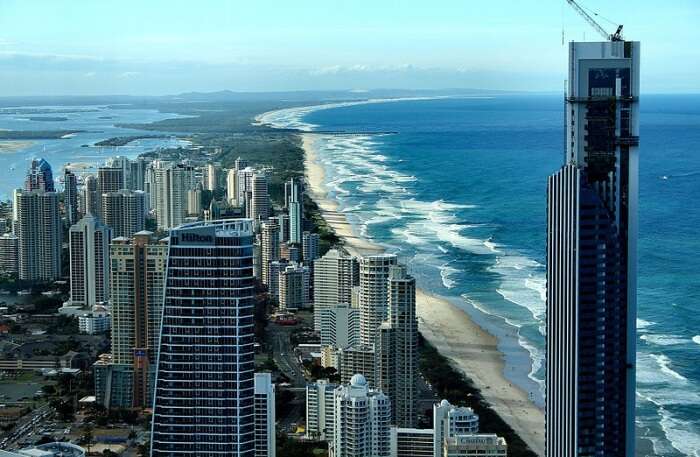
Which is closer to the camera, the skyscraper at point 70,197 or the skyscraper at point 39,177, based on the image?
the skyscraper at point 70,197

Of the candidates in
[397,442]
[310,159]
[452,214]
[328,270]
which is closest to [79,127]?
[310,159]

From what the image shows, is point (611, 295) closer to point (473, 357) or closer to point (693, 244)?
point (473, 357)

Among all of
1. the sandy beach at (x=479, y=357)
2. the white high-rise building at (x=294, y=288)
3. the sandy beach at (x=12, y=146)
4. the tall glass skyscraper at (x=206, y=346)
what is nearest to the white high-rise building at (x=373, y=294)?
the sandy beach at (x=479, y=357)

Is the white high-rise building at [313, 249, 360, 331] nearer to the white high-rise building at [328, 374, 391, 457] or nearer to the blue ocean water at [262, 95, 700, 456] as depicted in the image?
the blue ocean water at [262, 95, 700, 456]

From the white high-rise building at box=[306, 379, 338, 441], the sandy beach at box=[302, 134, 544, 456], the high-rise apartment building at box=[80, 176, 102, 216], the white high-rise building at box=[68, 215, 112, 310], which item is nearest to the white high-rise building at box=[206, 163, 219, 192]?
the high-rise apartment building at box=[80, 176, 102, 216]

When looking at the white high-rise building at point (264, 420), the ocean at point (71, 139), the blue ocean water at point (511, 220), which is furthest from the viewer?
the ocean at point (71, 139)

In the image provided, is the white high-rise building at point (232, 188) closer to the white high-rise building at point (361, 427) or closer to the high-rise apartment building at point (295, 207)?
the high-rise apartment building at point (295, 207)

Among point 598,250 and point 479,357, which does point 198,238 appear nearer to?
point 598,250
